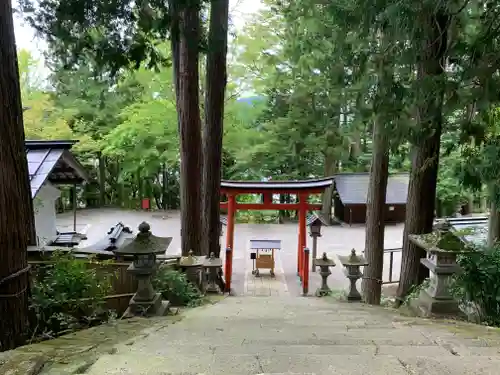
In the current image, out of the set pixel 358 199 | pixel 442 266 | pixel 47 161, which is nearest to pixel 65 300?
pixel 442 266

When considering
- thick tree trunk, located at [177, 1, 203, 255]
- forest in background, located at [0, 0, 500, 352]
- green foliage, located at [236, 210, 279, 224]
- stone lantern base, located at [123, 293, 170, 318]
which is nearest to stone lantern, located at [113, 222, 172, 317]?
stone lantern base, located at [123, 293, 170, 318]

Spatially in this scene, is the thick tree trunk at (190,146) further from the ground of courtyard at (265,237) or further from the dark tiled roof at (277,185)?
the dark tiled roof at (277,185)

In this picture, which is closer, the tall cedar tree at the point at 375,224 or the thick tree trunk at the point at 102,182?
the tall cedar tree at the point at 375,224

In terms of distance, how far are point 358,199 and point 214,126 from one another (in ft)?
48.4

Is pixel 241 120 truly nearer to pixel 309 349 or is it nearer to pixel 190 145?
pixel 190 145

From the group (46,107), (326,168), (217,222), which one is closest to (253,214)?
(326,168)

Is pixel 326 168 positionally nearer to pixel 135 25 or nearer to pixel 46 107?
pixel 46 107

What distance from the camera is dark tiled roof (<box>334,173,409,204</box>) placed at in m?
22.0

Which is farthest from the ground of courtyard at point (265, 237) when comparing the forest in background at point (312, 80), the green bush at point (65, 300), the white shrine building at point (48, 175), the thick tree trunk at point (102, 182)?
the green bush at point (65, 300)

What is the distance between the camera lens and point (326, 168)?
22.4 metres

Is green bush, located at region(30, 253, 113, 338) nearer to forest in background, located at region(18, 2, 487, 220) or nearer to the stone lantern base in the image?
the stone lantern base

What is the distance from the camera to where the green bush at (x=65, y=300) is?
13.1 feet

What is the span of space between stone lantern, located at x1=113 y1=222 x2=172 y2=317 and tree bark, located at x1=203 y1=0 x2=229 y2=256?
4.02 metres

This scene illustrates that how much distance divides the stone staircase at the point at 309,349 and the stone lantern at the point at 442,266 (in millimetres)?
502
